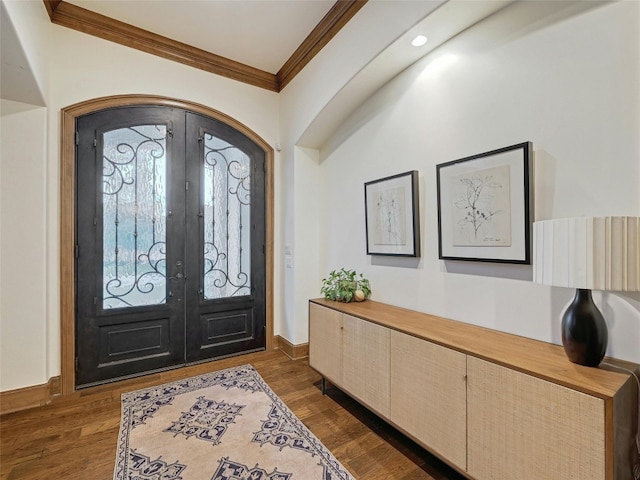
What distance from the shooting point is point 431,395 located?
1.71m

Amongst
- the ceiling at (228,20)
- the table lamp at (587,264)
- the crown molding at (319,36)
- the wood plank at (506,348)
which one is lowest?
the wood plank at (506,348)

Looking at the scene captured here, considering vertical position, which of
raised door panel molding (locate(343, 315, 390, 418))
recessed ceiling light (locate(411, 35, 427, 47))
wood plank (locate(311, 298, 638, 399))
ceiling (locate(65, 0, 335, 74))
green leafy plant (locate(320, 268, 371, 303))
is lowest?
raised door panel molding (locate(343, 315, 390, 418))

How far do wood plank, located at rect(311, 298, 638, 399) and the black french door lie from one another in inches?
67.2

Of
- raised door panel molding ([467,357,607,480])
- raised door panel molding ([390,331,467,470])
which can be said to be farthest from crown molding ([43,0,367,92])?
raised door panel molding ([467,357,607,480])

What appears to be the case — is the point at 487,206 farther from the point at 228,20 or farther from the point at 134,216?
the point at 134,216

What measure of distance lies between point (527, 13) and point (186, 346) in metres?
3.89

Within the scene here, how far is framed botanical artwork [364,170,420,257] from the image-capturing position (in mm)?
2350

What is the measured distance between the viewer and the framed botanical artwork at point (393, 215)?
92.5 inches

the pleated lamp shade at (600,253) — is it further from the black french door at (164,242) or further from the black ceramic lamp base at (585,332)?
the black french door at (164,242)

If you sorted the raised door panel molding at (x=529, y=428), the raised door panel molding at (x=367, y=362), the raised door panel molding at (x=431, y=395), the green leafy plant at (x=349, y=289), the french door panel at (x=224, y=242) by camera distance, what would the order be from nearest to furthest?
the raised door panel molding at (x=529, y=428)
the raised door panel molding at (x=431, y=395)
the raised door panel molding at (x=367, y=362)
the green leafy plant at (x=349, y=289)
the french door panel at (x=224, y=242)

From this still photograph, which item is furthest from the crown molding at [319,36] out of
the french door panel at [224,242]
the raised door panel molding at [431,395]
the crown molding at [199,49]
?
the raised door panel molding at [431,395]

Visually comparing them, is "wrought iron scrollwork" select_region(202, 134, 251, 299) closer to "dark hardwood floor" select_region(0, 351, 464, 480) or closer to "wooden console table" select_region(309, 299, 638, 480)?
→ "dark hardwood floor" select_region(0, 351, 464, 480)

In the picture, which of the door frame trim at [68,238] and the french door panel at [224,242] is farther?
the french door panel at [224,242]

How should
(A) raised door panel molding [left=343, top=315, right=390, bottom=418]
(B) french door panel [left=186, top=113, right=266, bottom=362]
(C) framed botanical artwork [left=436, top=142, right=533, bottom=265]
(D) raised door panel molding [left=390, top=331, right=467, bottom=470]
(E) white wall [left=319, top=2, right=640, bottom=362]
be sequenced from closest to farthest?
(E) white wall [left=319, top=2, right=640, bottom=362]
(D) raised door panel molding [left=390, top=331, right=467, bottom=470]
(C) framed botanical artwork [left=436, top=142, right=533, bottom=265]
(A) raised door panel molding [left=343, top=315, right=390, bottom=418]
(B) french door panel [left=186, top=113, right=266, bottom=362]
